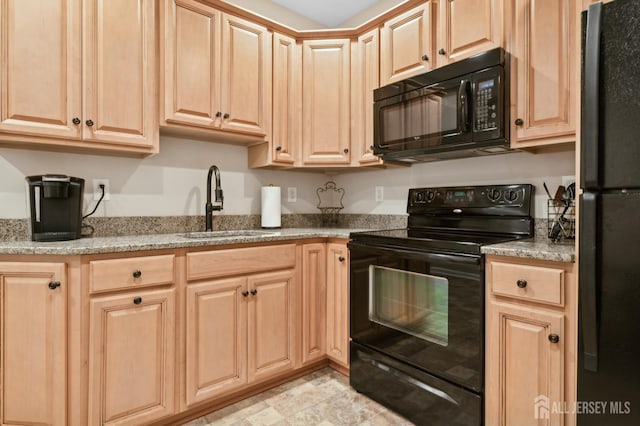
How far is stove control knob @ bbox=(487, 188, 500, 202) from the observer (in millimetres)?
2000

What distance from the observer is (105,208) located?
2045 millimetres

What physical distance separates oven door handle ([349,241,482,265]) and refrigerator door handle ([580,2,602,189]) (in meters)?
0.52

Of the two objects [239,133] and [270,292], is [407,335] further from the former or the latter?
[239,133]

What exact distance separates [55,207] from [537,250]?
2199 mm

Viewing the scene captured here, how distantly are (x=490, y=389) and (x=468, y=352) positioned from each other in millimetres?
165

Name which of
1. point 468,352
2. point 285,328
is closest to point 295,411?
point 285,328

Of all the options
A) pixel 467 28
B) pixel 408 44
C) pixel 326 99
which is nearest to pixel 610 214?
pixel 467 28

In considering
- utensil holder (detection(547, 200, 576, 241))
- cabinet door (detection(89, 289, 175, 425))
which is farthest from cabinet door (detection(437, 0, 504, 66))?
cabinet door (detection(89, 289, 175, 425))

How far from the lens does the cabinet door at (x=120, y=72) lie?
177 centimetres

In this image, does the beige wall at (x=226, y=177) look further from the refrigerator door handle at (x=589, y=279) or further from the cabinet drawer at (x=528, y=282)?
the refrigerator door handle at (x=589, y=279)

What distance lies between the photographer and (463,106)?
1798mm

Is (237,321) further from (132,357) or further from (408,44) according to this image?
(408,44)

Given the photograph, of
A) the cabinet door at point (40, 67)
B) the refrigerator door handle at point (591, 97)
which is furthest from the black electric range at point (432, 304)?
the cabinet door at point (40, 67)

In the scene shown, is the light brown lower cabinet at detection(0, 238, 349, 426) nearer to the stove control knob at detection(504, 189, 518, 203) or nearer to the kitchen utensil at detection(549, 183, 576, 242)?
the stove control knob at detection(504, 189, 518, 203)
